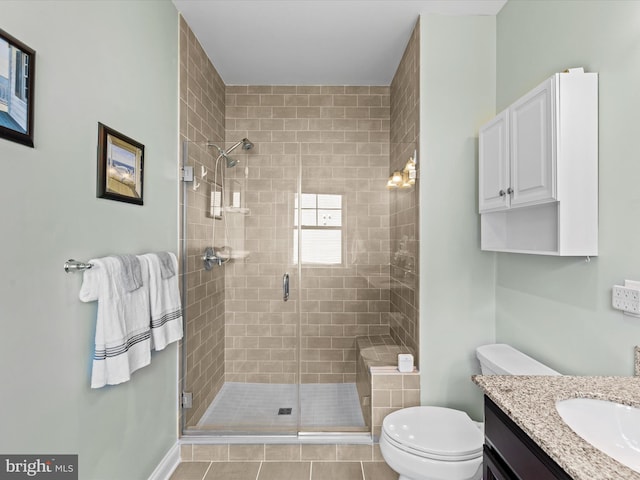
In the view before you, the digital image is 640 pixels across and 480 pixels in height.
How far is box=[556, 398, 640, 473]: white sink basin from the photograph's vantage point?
964 mm

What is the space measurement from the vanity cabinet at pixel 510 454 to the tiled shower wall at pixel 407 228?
1.24m

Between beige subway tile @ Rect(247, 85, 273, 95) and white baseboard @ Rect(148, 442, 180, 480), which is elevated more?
beige subway tile @ Rect(247, 85, 273, 95)

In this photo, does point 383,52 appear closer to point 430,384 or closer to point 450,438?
point 430,384

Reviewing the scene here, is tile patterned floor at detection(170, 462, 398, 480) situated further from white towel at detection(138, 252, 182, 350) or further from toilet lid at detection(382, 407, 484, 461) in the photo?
white towel at detection(138, 252, 182, 350)

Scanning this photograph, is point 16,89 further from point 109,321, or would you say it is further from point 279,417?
point 279,417

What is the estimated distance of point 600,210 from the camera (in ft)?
4.78

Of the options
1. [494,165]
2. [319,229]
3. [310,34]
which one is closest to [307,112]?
[310,34]

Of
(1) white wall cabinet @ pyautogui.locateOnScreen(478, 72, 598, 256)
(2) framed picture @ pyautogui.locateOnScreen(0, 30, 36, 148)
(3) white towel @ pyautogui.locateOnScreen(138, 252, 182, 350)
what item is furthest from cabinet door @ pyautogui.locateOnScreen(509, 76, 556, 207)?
(2) framed picture @ pyautogui.locateOnScreen(0, 30, 36, 148)

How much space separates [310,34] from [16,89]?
75.8 inches

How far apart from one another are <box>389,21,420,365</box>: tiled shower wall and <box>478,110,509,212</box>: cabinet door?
16.4 inches

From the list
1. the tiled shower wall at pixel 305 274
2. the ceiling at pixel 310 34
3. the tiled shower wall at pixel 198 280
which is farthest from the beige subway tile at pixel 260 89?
the tiled shower wall at pixel 305 274

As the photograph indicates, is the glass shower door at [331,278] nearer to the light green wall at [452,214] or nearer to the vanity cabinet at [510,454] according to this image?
the light green wall at [452,214]

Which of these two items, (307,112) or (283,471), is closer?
(283,471)

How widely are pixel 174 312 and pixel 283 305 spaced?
0.73 meters
